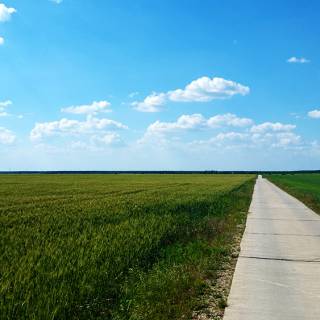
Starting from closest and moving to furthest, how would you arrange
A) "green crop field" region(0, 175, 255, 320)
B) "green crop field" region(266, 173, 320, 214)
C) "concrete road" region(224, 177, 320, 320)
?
"green crop field" region(0, 175, 255, 320) → "concrete road" region(224, 177, 320, 320) → "green crop field" region(266, 173, 320, 214)

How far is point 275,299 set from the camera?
7727mm

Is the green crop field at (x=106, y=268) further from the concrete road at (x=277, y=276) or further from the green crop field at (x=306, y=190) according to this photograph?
the green crop field at (x=306, y=190)

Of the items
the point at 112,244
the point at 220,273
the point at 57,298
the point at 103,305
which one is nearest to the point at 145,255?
the point at 112,244

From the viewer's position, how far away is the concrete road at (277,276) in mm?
7121

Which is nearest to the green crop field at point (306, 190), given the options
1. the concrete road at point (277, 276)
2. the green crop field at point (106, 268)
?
the concrete road at point (277, 276)

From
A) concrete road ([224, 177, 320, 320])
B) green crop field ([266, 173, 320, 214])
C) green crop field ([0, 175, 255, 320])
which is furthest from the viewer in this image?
green crop field ([266, 173, 320, 214])

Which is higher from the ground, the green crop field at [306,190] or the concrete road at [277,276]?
the green crop field at [306,190]

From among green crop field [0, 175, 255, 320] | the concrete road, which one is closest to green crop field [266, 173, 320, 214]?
the concrete road

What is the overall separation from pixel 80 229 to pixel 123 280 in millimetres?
5869

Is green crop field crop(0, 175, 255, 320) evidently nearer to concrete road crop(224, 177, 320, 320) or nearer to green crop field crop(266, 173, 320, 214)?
concrete road crop(224, 177, 320, 320)

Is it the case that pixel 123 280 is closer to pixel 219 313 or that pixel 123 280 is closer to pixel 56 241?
pixel 219 313

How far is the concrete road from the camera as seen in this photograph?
7.12 m

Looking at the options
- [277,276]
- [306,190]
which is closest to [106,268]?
[277,276]

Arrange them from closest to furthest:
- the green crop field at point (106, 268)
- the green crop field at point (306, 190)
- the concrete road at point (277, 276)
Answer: the green crop field at point (106, 268)
the concrete road at point (277, 276)
the green crop field at point (306, 190)
